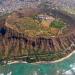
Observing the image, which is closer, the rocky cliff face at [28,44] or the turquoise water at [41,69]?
the turquoise water at [41,69]

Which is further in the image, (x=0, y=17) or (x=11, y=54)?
(x=0, y=17)

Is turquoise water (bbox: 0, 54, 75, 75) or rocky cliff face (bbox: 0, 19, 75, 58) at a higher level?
rocky cliff face (bbox: 0, 19, 75, 58)

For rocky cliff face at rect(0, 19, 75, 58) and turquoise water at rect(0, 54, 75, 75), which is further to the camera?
rocky cliff face at rect(0, 19, 75, 58)

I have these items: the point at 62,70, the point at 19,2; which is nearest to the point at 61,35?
the point at 62,70

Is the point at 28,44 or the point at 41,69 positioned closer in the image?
the point at 41,69

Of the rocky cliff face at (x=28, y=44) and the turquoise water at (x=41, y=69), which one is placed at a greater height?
the rocky cliff face at (x=28, y=44)

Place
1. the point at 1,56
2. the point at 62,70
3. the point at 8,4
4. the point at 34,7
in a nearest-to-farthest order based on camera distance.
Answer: the point at 62,70 → the point at 1,56 → the point at 34,7 → the point at 8,4

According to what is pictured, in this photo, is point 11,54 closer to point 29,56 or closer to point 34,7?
point 29,56

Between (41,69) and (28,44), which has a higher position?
(28,44)
